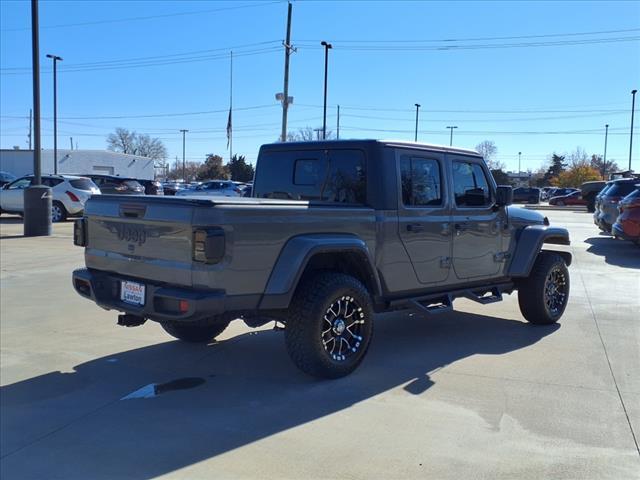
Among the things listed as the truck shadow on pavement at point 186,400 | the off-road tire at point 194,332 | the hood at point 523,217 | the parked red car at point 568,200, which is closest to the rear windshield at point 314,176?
the off-road tire at point 194,332

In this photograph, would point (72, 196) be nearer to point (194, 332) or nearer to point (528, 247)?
point (194, 332)

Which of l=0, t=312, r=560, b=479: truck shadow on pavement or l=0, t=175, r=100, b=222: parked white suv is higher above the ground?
l=0, t=175, r=100, b=222: parked white suv

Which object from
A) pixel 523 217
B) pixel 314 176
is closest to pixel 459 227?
pixel 523 217

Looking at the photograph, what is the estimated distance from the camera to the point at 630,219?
12.7 meters

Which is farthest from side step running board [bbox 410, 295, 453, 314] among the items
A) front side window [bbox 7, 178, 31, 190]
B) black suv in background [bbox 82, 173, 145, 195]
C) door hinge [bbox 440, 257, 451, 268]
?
front side window [bbox 7, 178, 31, 190]

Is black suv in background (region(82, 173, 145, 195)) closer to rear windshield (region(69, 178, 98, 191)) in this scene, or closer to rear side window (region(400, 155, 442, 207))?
rear windshield (region(69, 178, 98, 191))

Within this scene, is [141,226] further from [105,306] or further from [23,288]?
[23,288]

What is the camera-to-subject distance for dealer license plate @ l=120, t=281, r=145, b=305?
4422 millimetres

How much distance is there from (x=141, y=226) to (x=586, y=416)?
350 cm

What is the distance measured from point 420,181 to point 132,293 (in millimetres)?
2779

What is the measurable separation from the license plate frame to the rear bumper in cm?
3

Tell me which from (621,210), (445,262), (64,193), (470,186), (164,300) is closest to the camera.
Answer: (164,300)

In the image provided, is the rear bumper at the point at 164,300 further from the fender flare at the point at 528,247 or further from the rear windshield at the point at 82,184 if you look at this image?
the rear windshield at the point at 82,184

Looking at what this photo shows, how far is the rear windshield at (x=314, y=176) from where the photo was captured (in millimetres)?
5340
